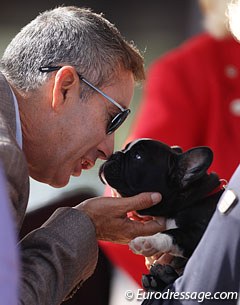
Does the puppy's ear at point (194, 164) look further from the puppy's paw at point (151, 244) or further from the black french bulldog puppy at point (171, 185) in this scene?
the puppy's paw at point (151, 244)

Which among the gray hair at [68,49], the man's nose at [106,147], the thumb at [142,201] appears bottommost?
the thumb at [142,201]

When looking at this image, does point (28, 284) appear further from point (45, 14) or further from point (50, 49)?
point (45, 14)

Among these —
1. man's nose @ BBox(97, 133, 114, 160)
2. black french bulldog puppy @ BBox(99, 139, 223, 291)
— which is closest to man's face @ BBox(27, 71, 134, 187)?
man's nose @ BBox(97, 133, 114, 160)

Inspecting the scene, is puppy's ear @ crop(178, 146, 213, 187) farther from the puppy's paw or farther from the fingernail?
the puppy's paw

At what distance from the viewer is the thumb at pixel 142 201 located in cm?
262

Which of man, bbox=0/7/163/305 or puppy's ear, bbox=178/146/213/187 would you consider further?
puppy's ear, bbox=178/146/213/187

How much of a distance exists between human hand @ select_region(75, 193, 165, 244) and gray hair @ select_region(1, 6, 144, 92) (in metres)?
0.36

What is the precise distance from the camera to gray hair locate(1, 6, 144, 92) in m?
2.60

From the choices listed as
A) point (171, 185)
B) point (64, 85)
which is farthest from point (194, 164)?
point (64, 85)

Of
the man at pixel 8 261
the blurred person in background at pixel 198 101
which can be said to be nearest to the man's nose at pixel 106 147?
the man at pixel 8 261

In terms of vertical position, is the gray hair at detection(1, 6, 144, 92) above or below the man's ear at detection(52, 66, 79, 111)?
above

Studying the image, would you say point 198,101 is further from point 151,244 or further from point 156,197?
point 151,244

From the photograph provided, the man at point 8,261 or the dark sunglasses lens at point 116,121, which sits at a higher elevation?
the dark sunglasses lens at point 116,121

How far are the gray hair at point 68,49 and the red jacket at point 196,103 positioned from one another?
1167 millimetres
